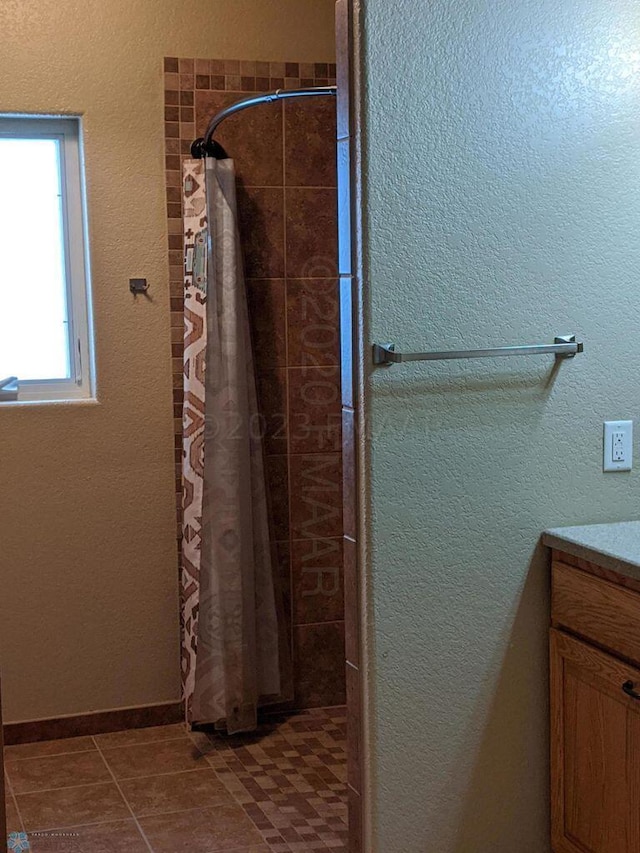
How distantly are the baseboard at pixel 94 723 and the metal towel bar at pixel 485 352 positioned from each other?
1.83 metres

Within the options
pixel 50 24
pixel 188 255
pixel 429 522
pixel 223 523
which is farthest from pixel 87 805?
pixel 50 24

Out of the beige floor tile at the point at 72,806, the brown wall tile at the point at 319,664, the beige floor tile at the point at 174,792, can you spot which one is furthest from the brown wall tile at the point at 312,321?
the beige floor tile at the point at 72,806

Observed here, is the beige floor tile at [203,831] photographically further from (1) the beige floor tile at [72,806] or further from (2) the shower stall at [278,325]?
(2) the shower stall at [278,325]

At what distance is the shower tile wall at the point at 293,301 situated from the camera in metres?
3.31

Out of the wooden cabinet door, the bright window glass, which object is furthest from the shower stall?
the wooden cabinet door

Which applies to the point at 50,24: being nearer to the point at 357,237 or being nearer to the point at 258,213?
the point at 258,213

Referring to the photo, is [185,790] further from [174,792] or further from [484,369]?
[484,369]

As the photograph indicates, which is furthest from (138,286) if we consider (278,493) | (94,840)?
(94,840)

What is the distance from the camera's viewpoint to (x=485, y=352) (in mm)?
2162

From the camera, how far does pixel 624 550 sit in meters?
2.07

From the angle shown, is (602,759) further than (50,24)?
No

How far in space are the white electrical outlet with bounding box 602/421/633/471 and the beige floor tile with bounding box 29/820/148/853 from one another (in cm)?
152

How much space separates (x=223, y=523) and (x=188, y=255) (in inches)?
33.2

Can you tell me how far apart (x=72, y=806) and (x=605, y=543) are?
1696 millimetres
